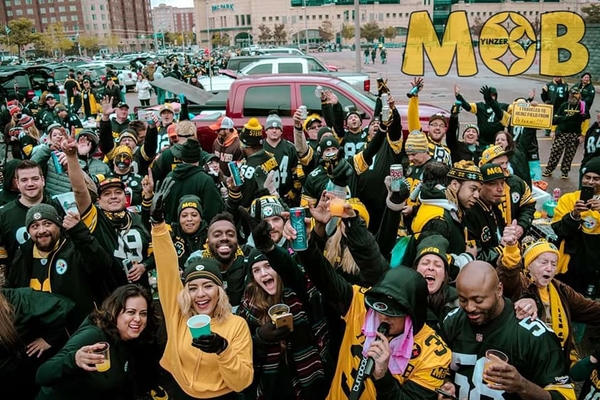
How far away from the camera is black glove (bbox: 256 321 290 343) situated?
2.96 metres

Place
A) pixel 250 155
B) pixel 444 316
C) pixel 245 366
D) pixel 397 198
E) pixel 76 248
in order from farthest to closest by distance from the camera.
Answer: pixel 250 155, pixel 76 248, pixel 397 198, pixel 444 316, pixel 245 366

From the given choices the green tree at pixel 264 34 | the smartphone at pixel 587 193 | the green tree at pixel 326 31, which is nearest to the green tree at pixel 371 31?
the green tree at pixel 326 31

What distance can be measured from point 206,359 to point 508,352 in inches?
68.2

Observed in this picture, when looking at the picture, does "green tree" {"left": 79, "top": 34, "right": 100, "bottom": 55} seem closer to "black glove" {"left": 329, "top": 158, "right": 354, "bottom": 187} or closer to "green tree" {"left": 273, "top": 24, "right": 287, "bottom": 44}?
"green tree" {"left": 273, "top": 24, "right": 287, "bottom": 44}

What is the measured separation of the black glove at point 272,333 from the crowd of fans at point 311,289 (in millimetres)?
14

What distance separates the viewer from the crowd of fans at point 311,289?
2.57 metres

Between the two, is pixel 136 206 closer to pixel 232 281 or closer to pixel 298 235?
pixel 232 281

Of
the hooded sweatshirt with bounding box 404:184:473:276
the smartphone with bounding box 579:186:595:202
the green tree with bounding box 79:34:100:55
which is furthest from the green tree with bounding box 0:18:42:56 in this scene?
the smartphone with bounding box 579:186:595:202

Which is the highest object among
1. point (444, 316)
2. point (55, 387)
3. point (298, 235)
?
point (298, 235)

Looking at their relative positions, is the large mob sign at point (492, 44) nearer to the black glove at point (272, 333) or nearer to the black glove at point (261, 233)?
the black glove at point (261, 233)

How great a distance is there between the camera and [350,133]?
7.14m

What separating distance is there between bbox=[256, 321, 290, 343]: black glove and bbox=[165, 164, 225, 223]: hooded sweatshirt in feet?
8.59

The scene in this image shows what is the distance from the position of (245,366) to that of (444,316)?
4.39 ft

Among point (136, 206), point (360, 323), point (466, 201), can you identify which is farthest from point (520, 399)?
point (136, 206)
